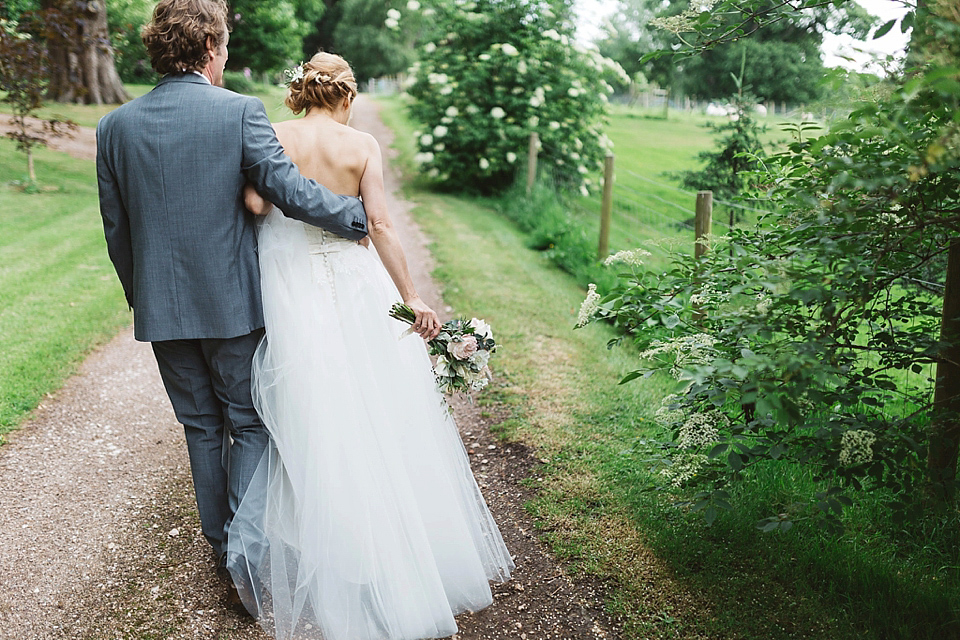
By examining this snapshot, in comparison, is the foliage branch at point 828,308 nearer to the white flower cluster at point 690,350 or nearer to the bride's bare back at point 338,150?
the white flower cluster at point 690,350

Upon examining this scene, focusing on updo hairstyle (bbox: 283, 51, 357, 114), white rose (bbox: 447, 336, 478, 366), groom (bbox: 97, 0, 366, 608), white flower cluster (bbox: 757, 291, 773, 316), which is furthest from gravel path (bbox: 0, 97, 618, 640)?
updo hairstyle (bbox: 283, 51, 357, 114)

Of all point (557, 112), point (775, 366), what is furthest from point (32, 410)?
point (557, 112)

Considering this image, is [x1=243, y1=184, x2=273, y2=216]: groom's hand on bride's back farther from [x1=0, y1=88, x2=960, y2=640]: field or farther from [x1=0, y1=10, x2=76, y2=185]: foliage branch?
[x1=0, y1=10, x2=76, y2=185]: foliage branch

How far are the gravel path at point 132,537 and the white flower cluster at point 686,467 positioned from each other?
Answer: 0.64 m

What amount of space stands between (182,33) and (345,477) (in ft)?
5.45

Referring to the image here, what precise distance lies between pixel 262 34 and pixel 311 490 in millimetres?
28247

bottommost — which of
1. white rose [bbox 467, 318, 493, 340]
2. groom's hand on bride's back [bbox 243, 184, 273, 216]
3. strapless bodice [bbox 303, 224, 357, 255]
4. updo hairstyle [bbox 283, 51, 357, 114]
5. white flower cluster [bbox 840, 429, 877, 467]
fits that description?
white flower cluster [bbox 840, 429, 877, 467]

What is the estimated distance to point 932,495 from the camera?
247 centimetres

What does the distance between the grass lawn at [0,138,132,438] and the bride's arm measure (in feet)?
9.67

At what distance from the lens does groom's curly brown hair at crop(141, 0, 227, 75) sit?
2.52 metres

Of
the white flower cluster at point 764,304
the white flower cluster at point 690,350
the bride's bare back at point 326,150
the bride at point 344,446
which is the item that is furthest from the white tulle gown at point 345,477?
the white flower cluster at point 764,304

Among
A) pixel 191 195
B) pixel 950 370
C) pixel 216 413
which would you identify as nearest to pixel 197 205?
pixel 191 195

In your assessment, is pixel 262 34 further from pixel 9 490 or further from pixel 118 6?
pixel 9 490

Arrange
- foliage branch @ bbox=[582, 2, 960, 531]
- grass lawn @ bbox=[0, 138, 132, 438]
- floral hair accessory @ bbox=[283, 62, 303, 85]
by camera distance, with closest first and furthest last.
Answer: foliage branch @ bbox=[582, 2, 960, 531] → floral hair accessory @ bbox=[283, 62, 303, 85] → grass lawn @ bbox=[0, 138, 132, 438]
